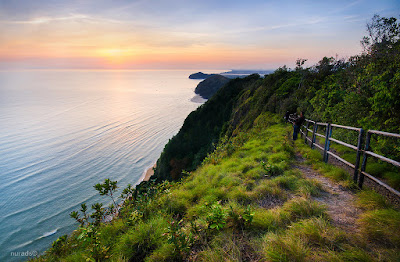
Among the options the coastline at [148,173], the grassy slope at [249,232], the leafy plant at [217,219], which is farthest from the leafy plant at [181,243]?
the coastline at [148,173]

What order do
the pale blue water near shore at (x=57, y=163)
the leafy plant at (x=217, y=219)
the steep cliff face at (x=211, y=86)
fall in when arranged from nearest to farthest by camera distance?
the leafy plant at (x=217, y=219), the pale blue water near shore at (x=57, y=163), the steep cliff face at (x=211, y=86)

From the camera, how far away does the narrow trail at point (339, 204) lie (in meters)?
3.33

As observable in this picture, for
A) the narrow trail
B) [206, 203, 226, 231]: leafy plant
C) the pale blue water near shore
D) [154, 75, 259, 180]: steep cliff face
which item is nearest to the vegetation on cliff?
[154, 75, 259, 180]: steep cliff face

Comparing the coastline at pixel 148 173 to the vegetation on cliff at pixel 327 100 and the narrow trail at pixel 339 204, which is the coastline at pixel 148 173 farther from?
the narrow trail at pixel 339 204

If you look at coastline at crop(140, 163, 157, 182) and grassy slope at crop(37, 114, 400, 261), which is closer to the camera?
grassy slope at crop(37, 114, 400, 261)

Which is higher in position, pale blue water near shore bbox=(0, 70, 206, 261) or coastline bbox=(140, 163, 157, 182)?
pale blue water near shore bbox=(0, 70, 206, 261)

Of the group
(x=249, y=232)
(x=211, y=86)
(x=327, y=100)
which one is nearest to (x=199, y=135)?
(x=327, y=100)

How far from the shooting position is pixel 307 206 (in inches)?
145

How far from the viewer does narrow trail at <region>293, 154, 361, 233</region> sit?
333 cm

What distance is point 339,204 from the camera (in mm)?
4086

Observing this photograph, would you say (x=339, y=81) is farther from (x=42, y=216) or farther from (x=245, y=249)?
(x=42, y=216)

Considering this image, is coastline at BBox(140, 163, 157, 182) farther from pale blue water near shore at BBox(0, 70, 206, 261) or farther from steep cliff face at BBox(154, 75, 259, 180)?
steep cliff face at BBox(154, 75, 259, 180)

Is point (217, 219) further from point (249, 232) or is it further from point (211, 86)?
point (211, 86)

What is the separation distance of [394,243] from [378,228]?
0.91 feet
